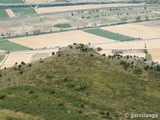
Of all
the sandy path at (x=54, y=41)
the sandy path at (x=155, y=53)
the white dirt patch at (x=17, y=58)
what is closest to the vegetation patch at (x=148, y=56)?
the sandy path at (x=155, y=53)

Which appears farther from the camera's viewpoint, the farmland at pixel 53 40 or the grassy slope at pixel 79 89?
the farmland at pixel 53 40

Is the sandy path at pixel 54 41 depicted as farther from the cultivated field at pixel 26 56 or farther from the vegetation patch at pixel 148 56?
the vegetation patch at pixel 148 56

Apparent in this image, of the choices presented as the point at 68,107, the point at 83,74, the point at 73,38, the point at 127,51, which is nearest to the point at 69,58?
the point at 83,74

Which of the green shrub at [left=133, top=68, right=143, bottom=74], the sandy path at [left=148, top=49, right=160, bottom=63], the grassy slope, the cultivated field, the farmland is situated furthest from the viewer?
the farmland

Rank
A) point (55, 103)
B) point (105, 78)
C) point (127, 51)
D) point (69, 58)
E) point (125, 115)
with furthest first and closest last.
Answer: point (127, 51), point (69, 58), point (105, 78), point (55, 103), point (125, 115)

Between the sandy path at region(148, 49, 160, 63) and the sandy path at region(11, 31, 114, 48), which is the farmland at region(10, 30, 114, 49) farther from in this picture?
the sandy path at region(148, 49, 160, 63)

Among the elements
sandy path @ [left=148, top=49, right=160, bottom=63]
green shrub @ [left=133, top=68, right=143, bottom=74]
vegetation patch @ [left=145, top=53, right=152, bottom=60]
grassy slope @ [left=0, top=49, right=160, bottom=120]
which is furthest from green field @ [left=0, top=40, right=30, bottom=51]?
green shrub @ [left=133, top=68, right=143, bottom=74]

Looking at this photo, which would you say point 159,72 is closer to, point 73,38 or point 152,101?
point 152,101

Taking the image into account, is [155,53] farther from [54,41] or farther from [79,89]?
[79,89]

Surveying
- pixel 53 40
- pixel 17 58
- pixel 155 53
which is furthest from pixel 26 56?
pixel 155 53
